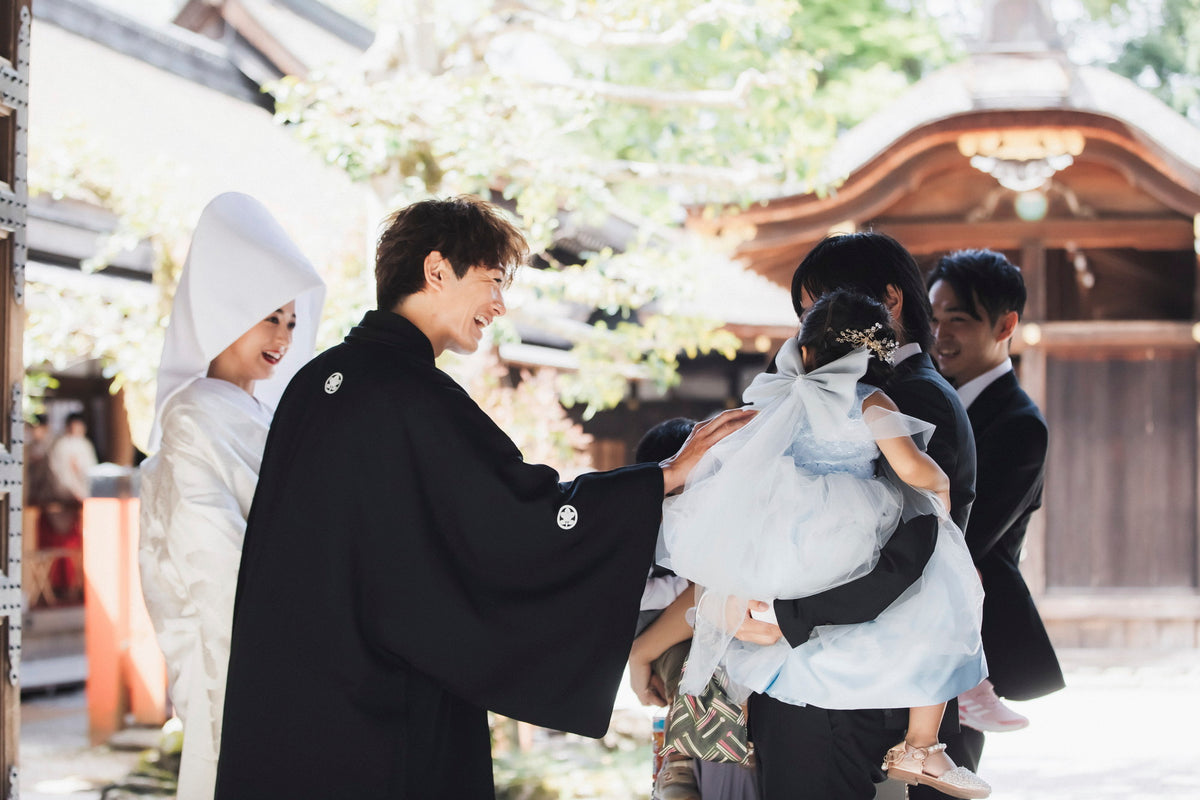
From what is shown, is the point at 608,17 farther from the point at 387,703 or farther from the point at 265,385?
the point at 387,703

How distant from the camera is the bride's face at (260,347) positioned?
3266 mm

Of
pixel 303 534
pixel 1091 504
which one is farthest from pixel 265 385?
pixel 1091 504

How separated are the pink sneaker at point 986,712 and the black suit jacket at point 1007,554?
0.04 m

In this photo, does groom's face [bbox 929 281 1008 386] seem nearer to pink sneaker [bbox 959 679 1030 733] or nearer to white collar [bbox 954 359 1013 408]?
white collar [bbox 954 359 1013 408]

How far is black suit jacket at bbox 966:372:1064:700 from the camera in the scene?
10.3 ft

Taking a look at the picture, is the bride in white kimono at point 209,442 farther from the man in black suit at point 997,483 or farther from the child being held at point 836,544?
the man in black suit at point 997,483

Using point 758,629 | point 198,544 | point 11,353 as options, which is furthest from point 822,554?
point 11,353

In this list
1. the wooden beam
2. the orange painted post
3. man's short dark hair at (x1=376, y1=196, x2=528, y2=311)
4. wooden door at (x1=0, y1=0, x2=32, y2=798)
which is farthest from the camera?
the wooden beam

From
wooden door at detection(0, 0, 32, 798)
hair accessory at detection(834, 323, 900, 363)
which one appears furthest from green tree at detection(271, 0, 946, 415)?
hair accessory at detection(834, 323, 900, 363)

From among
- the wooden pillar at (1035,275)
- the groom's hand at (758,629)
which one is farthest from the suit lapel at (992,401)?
the wooden pillar at (1035,275)

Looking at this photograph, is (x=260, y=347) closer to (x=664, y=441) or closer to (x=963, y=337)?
(x=664, y=441)

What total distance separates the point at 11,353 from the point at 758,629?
7.46ft

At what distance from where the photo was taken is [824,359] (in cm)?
245

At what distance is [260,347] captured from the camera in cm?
328
